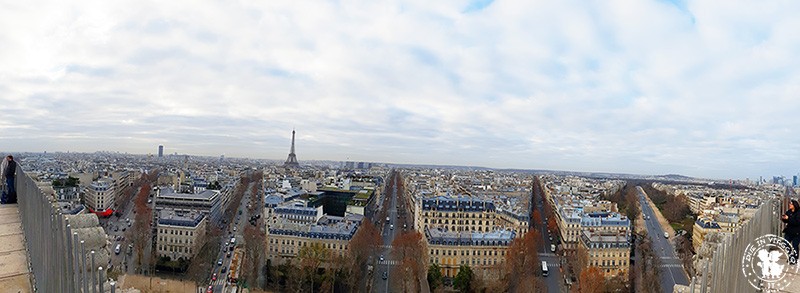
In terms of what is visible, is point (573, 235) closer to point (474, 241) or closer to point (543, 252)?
point (543, 252)

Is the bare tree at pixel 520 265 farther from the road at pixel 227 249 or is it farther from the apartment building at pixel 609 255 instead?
the road at pixel 227 249

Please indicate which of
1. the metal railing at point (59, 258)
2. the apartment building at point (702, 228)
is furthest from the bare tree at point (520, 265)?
the metal railing at point (59, 258)

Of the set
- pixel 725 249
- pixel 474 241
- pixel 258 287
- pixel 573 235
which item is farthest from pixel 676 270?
pixel 725 249

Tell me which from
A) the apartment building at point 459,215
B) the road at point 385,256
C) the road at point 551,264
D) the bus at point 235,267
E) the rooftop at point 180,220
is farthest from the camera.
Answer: the apartment building at point 459,215

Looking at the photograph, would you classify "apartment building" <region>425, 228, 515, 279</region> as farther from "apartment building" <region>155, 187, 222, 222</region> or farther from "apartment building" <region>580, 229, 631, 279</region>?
"apartment building" <region>155, 187, 222, 222</region>

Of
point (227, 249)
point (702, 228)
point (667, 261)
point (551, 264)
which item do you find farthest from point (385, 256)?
point (702, 228)

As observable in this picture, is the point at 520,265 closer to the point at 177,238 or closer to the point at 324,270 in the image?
the point at 324,270

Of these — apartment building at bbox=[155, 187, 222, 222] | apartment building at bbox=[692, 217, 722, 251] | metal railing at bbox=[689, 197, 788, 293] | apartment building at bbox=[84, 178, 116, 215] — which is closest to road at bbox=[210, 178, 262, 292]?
apartment building at bbox=[155, 187, 222, 222]
